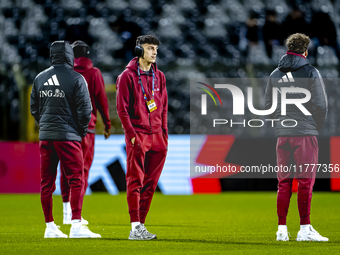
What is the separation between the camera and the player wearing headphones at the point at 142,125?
17.4 ft

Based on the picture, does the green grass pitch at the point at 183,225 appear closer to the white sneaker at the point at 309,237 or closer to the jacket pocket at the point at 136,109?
the white sneaker at the point at 309,237

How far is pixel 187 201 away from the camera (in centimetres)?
1036

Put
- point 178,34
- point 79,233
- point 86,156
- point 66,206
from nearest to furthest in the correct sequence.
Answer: point 79,233 < point 86,156 < point 66,206 < point 178,34

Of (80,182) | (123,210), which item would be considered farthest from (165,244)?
(123,210)

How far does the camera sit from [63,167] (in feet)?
17.9

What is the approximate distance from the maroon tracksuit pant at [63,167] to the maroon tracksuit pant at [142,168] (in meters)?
0.46

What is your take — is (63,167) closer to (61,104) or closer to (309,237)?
(61,104)

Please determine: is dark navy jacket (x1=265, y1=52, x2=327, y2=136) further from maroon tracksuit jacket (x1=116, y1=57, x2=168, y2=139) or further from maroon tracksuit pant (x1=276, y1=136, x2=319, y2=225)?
maroon tracksuit jacket (x1=116, y1=57, x2=168, y2=139)

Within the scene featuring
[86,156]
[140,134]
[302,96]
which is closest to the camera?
[302,96]

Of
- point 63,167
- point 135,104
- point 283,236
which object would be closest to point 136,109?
point 135,104

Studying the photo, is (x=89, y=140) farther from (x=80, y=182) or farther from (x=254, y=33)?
(x=254, y=33)

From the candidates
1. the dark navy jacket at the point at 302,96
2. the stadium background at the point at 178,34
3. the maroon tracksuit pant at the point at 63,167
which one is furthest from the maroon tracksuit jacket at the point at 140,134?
the stadium background at the point at 178,34

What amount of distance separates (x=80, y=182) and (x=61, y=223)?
1676 millimetres

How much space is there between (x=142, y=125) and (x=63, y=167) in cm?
80
